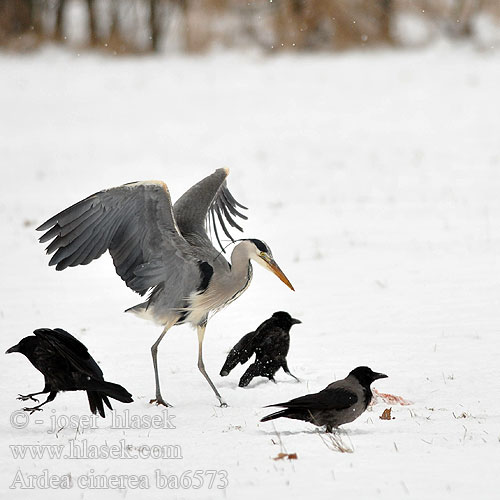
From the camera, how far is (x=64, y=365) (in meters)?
5.32

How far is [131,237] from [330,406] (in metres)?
1.77

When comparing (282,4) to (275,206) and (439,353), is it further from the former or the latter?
(439,353)

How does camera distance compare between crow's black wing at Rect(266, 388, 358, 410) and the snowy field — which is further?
crow's black wing at Rect(266, 388, 358, 410)

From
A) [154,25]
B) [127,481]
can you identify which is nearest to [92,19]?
[154,25]

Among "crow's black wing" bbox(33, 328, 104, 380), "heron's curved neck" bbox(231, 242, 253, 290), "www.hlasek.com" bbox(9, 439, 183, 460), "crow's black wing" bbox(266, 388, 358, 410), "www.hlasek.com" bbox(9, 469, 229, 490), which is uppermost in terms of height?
"heron's curved neck" bbox(231, 242, 253, 290)

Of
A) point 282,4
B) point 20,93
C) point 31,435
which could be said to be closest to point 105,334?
point 31,435

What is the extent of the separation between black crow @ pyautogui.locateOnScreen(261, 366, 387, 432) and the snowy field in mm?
102

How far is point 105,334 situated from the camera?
735 cm

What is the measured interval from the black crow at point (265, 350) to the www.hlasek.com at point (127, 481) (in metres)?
1.53

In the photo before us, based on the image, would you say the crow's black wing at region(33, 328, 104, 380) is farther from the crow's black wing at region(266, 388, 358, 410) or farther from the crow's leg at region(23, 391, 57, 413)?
the crow's black wing at region(266, 388, 358, 410)

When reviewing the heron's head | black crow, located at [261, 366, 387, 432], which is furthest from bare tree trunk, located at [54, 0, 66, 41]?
black crow, located at [261, 366, 387, 432]

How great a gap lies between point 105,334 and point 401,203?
5691mm

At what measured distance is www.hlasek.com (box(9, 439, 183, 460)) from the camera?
473 cm

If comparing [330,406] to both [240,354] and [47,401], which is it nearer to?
[240,354]
